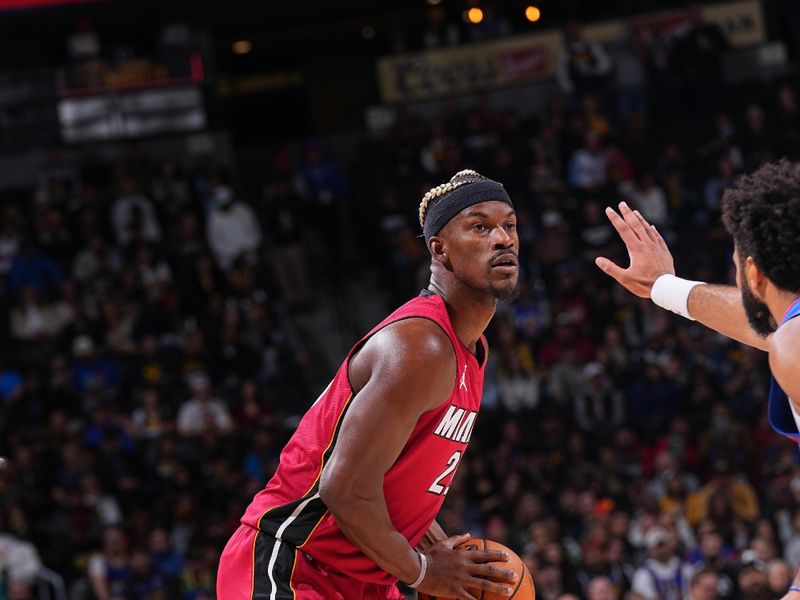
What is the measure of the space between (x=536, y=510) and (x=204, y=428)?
340 centimetres

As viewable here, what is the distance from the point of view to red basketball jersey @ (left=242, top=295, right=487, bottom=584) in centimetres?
418

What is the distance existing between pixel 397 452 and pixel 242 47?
1709 centimetres

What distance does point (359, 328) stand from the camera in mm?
15008

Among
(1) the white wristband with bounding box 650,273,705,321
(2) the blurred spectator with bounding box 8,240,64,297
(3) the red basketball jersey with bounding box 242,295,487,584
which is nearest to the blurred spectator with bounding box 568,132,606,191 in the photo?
(2) the blurred spectator with bounding box 8,240,64,297

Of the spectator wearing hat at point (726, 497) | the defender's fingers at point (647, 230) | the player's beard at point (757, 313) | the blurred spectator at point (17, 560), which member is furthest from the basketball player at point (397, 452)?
the spectator wearing hat at point (726, 497)

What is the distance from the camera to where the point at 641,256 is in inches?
190

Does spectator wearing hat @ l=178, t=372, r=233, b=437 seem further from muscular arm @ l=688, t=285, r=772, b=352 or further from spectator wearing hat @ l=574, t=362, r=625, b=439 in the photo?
muscular arm @ l=688, t=285, r=772, b=352

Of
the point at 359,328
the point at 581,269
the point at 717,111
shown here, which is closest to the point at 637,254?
the point at 581,269

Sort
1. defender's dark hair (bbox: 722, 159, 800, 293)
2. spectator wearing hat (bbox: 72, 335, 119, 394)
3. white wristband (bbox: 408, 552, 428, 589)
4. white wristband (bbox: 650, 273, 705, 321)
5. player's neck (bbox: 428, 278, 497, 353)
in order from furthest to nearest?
spectator wearing hat (bbox: 72, 335, 119, 394) < white wristband (bbox: 650, 273, 705, 321) < player's neck (bbox: 428, 278, 497, 353) < white wristband (bbox: 408, 552, 428, 589) < defender's dark hair (bbox: 722, 159, 800, 293)

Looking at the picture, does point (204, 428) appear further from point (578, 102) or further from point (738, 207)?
point (738, 207)

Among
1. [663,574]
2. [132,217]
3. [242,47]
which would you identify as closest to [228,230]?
[132,217]

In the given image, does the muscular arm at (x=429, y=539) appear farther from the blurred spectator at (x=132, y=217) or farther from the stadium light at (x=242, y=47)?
the stadium light at (x=242, y=47)

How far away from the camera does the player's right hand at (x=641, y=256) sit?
15.8ft

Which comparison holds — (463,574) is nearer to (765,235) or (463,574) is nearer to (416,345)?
(416,345)
